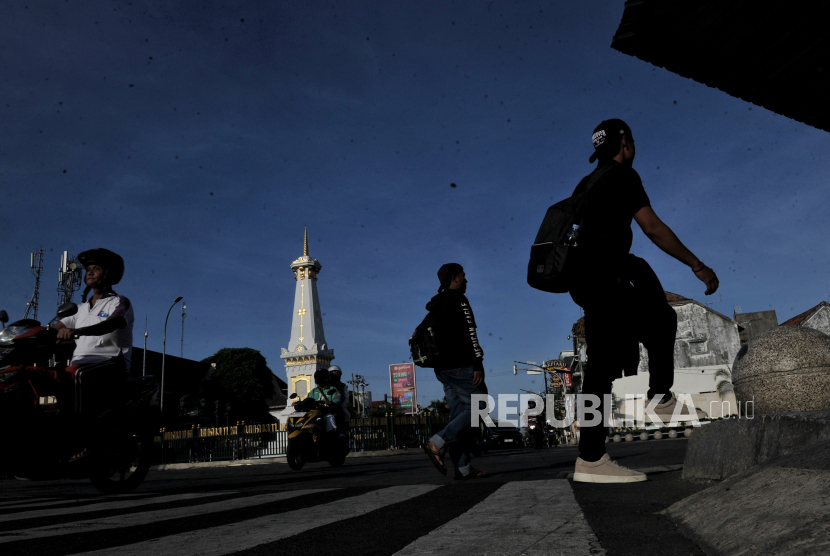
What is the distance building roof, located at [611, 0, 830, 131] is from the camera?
4.32 m

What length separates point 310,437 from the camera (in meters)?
11.2

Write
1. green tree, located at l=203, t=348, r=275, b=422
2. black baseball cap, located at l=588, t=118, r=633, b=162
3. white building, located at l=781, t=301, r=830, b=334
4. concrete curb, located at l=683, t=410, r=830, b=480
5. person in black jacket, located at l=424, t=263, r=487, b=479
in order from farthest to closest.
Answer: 1. green tree, located at l=203, t=348, r=275, b=422
2. white building, located at l=781, t=301, r=830, b=334
3. person in black jacket, located at l=424, t=263, r=487, b=479
4. black baseball cap, located at l=588, t=118, r=633, b=162
5. concrete curb, located at l=683, t=410, r=830, b=480

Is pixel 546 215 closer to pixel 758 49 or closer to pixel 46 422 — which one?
pixel 758 49

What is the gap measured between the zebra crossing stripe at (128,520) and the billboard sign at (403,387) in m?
96.6

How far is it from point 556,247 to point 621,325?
23.0 inches

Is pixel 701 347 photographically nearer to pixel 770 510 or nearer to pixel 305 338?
pixel 305 338

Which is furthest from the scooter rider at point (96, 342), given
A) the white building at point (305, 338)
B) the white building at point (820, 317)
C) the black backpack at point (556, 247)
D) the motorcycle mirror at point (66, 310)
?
the white building at point (305, 338)

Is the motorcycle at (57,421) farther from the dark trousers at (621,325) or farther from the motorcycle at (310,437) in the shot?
the motorcycle at (310,437)

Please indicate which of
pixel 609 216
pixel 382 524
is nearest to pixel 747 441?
pixel 609 216

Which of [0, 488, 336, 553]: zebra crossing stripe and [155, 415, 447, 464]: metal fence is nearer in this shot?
[0, 488, 336, 553]: zebra crossing stripe

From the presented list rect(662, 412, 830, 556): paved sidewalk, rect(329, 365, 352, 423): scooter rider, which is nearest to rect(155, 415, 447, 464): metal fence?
rect(329, 365, 352, 423): scooter rider

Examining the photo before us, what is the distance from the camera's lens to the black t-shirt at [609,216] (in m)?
3.54

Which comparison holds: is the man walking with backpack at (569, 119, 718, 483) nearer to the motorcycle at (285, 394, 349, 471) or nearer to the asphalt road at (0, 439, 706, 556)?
the asphalt road at (0, 439, 706, 556)

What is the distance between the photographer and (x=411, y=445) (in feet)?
96.3
